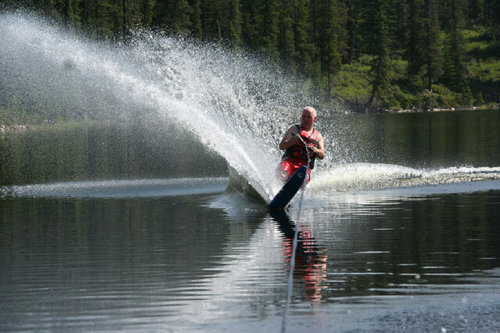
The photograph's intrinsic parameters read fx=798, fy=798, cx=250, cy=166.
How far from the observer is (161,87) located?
5641 centimetres

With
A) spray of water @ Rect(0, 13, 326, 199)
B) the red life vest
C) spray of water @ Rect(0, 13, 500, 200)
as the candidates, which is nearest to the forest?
spray of water @ Rect(0, 13, 500, 200)

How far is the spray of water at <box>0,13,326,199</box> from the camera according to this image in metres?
21.8

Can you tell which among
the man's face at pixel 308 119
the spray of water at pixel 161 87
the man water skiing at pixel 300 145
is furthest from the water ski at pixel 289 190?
the man's face at pixel 308 119

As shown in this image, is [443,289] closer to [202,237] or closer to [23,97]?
[202,237]

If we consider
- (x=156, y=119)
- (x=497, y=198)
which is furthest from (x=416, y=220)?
(x=156, y=119)

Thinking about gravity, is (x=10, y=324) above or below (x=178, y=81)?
below

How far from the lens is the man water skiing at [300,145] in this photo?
17.4 metres

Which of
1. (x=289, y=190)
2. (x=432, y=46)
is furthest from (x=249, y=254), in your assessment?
(x=432, y=46)

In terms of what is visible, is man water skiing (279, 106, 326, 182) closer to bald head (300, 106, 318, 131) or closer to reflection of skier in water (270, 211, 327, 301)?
bald head (300, 106, 318, 131)

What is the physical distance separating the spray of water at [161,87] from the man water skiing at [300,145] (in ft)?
3.32

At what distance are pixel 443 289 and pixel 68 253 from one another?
19.7ft

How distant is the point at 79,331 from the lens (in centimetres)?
813

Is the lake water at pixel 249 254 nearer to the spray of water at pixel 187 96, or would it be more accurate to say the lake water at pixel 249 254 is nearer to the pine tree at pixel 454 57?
the spray of water at pixel 187 96

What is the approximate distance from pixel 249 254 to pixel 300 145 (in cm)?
606
